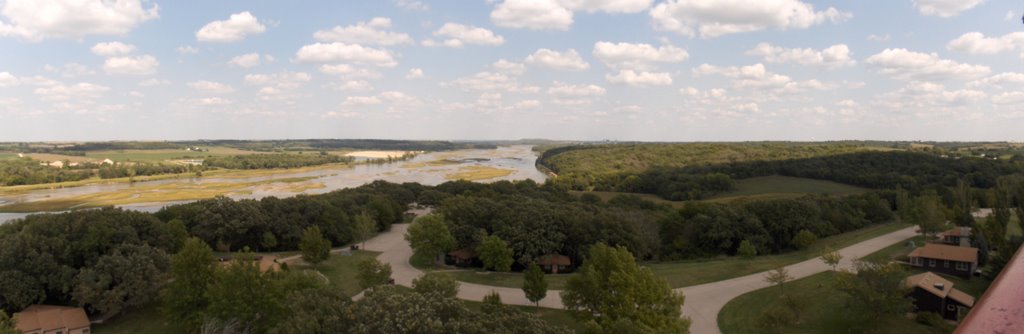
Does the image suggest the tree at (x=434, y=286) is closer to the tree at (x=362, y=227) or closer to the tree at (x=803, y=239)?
the tree at (x=362, y=227)

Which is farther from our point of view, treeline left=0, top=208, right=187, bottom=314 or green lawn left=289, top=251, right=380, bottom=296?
green lawn left=289, top=251, right=380, bottom=296

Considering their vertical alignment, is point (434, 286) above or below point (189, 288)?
above

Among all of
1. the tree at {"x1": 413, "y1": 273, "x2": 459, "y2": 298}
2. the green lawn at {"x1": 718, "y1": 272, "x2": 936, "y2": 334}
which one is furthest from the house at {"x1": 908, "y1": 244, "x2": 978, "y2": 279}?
the tree at {"x1": 413, "y1": 273, "x2": 459, "y2": 298}

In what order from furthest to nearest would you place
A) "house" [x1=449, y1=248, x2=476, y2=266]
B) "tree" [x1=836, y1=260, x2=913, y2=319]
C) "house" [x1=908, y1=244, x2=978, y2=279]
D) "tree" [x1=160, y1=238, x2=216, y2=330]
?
1. "house" [x1=449, y1=248, x2=476, y2=266]
2. "house" [x1=908, y1=244, x2=978, y2=279]
3. "tree" [x1=160, y1=238, x2=216, y2=330]
4. "tree" [x1=836, y1=260, x2=913, y2=319]

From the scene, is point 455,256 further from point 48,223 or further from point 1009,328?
point 1009,328

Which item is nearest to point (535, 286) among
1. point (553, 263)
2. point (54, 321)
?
point (553, 263)

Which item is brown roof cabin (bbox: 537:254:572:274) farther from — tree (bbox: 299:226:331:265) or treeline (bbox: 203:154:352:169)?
treeline (bbox: 203:154:352:169)

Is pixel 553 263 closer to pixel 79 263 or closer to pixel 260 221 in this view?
pixel 260 221
